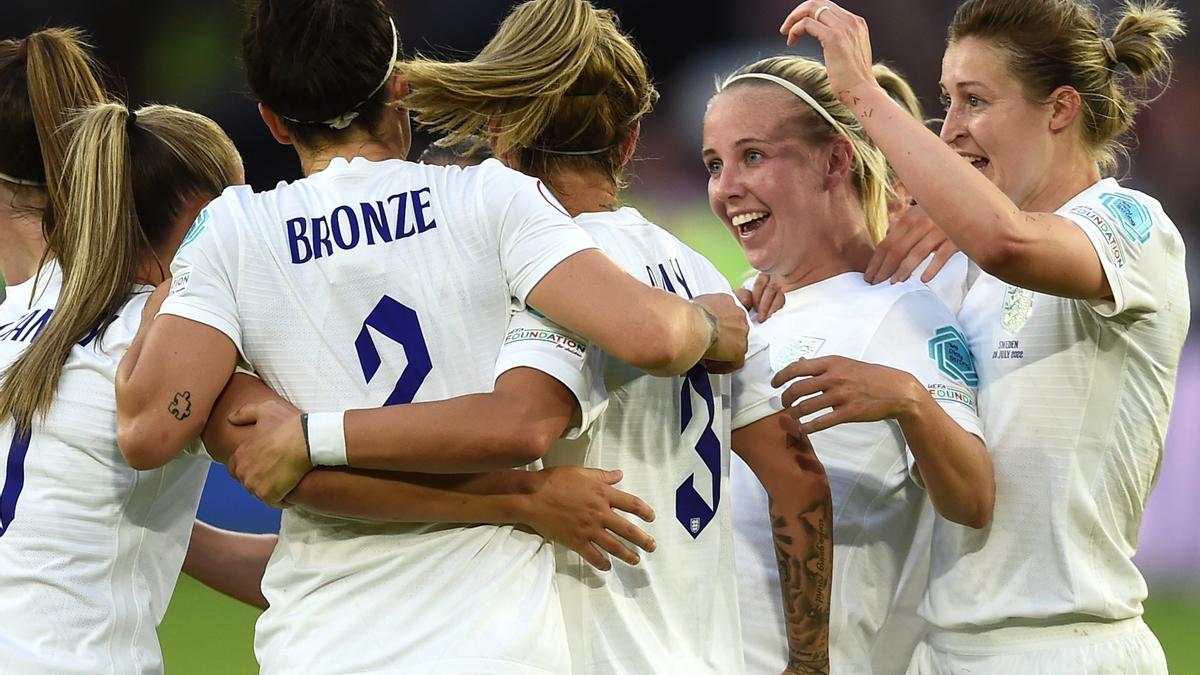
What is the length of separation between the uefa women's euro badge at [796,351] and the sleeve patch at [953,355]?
31cm

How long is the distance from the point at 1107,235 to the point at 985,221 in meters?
0.33

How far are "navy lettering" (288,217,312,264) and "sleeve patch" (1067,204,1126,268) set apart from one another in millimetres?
1653

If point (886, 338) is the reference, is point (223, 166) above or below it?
below

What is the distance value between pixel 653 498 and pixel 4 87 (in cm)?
189

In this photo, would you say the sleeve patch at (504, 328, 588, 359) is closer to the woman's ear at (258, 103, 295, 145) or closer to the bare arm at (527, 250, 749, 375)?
the bare arm at (527, 250, 749, 375)

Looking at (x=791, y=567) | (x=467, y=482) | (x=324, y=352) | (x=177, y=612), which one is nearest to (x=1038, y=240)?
(x=791, y=567)

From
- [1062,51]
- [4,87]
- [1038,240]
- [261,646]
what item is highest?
[1062,51]

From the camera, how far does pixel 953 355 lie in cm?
322

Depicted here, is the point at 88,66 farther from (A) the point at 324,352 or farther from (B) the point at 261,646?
(B) the point at 261,646

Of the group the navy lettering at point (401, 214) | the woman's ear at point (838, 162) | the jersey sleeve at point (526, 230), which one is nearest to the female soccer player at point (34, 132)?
the navy lettering at point (401, 214)

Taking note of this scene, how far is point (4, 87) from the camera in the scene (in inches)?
127

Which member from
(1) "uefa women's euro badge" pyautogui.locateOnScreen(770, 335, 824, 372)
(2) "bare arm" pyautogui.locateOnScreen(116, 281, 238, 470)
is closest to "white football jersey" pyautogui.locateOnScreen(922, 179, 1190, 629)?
(1) "uefa women's euro badge" pyautogui.locateOnScreen(770, 335, 824, 372)

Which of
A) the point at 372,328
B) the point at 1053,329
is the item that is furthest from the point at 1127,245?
the point at 372,328

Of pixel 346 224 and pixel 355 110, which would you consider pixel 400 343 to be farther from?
pixel 355 110
